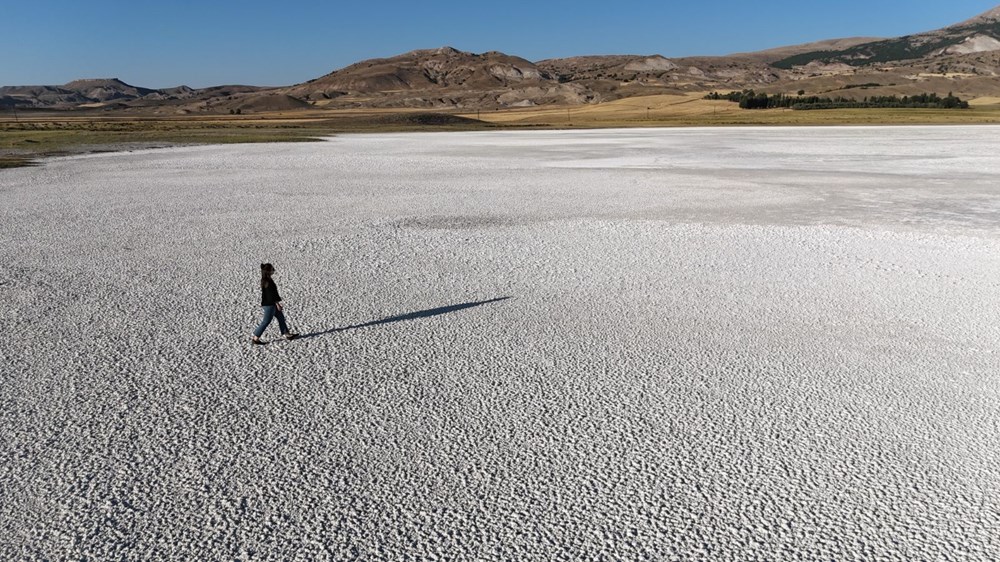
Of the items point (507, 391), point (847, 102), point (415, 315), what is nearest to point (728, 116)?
point (847, 102)

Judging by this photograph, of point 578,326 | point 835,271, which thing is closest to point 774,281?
point 835,271

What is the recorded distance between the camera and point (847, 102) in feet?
323

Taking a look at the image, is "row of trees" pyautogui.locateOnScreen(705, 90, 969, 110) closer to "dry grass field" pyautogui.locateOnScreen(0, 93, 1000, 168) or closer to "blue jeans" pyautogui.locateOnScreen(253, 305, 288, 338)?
"dry grass field" pyautogui.locateOnScreen(0, 93, 1000, 168)

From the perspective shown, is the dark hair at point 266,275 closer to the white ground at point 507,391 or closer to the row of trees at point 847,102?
the white ground at point 507,391

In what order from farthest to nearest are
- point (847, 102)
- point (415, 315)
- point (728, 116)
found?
point (847, 102) < point (728, 116) < point (415, 315)

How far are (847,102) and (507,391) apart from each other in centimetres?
10572

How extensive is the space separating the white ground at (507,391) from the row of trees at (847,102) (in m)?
89.7

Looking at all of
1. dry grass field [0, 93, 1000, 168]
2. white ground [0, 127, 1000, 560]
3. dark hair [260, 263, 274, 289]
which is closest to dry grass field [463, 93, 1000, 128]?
dry grass field [0, 93, 1000, 168]

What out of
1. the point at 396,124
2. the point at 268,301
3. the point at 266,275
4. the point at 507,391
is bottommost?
the point at 507,391

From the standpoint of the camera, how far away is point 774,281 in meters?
10.0

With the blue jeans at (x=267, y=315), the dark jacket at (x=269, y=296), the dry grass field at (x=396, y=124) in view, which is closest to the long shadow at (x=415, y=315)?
the blue jeans at (x=267, y=315)

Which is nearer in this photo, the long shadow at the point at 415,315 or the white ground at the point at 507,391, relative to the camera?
the white ground at the point at 507,391

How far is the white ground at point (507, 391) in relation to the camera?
4512 millimetres

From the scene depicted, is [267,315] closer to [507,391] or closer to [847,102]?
[507,391]
